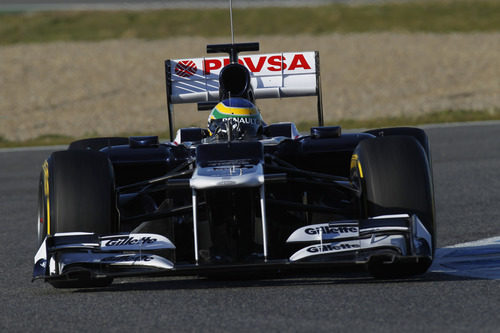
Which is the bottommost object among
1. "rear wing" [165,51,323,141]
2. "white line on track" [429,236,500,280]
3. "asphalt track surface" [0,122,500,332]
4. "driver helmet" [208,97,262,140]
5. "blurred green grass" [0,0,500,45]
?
"white line on track" [429,236,500,280]

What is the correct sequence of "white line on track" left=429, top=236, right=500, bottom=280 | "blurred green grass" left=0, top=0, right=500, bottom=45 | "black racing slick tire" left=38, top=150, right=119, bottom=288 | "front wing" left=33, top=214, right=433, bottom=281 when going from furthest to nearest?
"blurred green grass" left=0, top=0, right=500, bottom=45
"white line on track" left=429, top=236, right=500, bottom=280
"black racing slick tire" left=38, top=150, right=119, bottom=288
"front wing" left=33, top=214, right=433, bottom=281

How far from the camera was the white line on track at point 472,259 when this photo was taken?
7.09 meters

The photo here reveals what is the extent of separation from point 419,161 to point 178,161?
6.88 ft

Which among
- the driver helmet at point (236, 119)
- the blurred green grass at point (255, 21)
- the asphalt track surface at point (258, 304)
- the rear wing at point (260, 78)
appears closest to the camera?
the asphalt track surface at point (258, 304)

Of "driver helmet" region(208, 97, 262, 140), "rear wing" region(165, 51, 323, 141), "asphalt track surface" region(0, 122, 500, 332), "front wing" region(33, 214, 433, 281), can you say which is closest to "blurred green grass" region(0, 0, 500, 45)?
"rear wing" region(165, 51, 323, 141)

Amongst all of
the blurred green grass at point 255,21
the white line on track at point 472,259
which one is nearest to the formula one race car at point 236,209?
the white line on track at point 472,259

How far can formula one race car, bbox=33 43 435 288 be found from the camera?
6543 mm

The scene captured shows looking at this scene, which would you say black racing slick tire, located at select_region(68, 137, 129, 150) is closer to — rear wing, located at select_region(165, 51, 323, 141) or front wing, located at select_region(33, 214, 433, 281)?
rear wing, located at select_region(165, 51, 323, 141)

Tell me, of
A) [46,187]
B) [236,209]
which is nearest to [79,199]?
[46,187]

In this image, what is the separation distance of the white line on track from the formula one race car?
1.47 ft

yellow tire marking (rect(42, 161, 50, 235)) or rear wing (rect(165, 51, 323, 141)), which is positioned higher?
rear wing (rect(165, 51, 323, 141))

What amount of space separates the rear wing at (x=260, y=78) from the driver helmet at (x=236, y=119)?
162 cm

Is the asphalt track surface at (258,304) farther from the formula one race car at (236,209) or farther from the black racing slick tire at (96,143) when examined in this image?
the black racing slick tire at (96,143)

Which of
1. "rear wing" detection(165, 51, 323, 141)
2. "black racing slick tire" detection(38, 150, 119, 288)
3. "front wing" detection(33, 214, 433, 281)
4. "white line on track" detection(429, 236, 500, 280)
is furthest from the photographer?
"rear wing" detection(165, 51, 323, 141)
